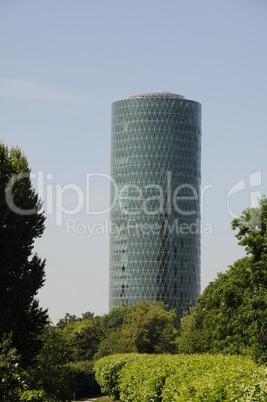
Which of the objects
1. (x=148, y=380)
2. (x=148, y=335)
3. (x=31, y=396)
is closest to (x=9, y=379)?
(x=31, y=396)

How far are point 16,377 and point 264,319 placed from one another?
18.5 meters

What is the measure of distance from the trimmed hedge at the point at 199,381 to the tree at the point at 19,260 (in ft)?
23.4

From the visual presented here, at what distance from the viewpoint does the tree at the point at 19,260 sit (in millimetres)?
44688

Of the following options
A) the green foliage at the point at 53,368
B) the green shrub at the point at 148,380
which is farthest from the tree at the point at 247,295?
the green foliage at the point at 53,368

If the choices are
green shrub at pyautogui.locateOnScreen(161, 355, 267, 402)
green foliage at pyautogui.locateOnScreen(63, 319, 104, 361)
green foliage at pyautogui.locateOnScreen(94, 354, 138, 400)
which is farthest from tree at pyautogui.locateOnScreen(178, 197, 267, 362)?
green foliage at pyautogui.locateOnScreen(63, 319, 104, 361)

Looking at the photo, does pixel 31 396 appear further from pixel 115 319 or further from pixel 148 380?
pixel 115 319

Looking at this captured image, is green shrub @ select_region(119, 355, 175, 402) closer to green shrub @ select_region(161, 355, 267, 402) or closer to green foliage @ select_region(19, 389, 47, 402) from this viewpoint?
green shrub @ select_region(161, 355, 267, 402)

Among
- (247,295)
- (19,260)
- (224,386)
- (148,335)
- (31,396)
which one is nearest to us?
(224,386)

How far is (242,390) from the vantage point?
80.2ft

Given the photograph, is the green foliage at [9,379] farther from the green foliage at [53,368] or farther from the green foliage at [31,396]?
the green foliage at [53,368]

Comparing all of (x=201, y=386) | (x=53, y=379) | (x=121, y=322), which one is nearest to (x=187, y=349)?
(x=53, y=379)

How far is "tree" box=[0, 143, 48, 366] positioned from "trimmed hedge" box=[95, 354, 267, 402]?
7130mm

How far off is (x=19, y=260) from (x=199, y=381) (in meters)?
20.1

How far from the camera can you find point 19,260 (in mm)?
46719
